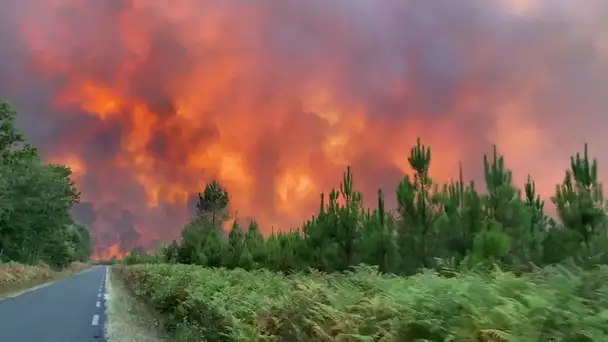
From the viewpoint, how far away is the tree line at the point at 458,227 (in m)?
18.6

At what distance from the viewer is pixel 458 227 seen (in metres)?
20.4

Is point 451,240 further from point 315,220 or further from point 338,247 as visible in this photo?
point 315,220

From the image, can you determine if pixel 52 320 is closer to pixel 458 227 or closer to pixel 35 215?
pixel 458 227

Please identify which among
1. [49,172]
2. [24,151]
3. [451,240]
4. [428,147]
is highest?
[49,172]

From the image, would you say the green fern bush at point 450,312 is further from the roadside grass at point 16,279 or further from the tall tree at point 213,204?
the tall tree at point 213,204

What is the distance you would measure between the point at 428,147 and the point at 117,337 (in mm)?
14721

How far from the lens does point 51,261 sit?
7556 centimetres

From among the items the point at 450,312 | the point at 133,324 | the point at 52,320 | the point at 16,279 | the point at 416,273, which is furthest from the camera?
the point at 16,279

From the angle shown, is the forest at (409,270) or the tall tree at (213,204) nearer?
the forest at (409,270)

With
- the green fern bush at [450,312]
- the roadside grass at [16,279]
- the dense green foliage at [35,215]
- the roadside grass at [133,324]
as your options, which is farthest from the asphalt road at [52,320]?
the dense green foliage at [35,215]

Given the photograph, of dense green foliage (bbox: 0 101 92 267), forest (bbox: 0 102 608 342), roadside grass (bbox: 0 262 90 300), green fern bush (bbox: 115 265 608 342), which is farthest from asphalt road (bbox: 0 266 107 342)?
dense green foliage (bbox: 0 101 92 267)

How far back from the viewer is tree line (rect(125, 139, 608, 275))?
61.0ft

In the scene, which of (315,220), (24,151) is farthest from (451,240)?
(24,151)

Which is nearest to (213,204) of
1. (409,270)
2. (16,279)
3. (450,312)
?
(16,279)
